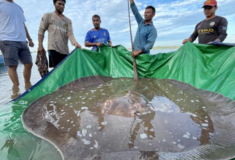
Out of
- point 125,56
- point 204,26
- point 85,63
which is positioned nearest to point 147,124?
point 85,63

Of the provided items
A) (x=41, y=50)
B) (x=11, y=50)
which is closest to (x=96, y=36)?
(x=41, y=50)

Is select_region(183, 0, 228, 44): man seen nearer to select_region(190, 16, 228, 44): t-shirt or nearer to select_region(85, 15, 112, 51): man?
select_region(190, 16, 228, 44): t-shirt

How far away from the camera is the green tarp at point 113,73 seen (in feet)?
5.59

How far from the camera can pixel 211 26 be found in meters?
3.96

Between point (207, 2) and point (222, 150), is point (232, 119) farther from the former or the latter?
point (207, 2)

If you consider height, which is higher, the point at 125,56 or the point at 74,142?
the point at 125,56

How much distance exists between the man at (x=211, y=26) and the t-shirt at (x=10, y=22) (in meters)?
3.89

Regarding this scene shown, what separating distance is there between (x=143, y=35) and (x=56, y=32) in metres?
2.29

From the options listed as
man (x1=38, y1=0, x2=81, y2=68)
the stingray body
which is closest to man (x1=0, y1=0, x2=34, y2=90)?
man (x1=38, y1=0, x2=81, y2=68)

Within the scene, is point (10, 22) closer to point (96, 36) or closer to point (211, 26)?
point (96, 36)

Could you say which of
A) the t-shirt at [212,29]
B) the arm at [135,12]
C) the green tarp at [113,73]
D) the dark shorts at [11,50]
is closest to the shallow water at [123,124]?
the green tarp at [113,73]

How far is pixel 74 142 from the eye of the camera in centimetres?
142

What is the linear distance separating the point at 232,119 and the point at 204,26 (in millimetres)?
3057

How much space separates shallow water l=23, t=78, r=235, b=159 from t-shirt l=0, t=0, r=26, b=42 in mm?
2102
